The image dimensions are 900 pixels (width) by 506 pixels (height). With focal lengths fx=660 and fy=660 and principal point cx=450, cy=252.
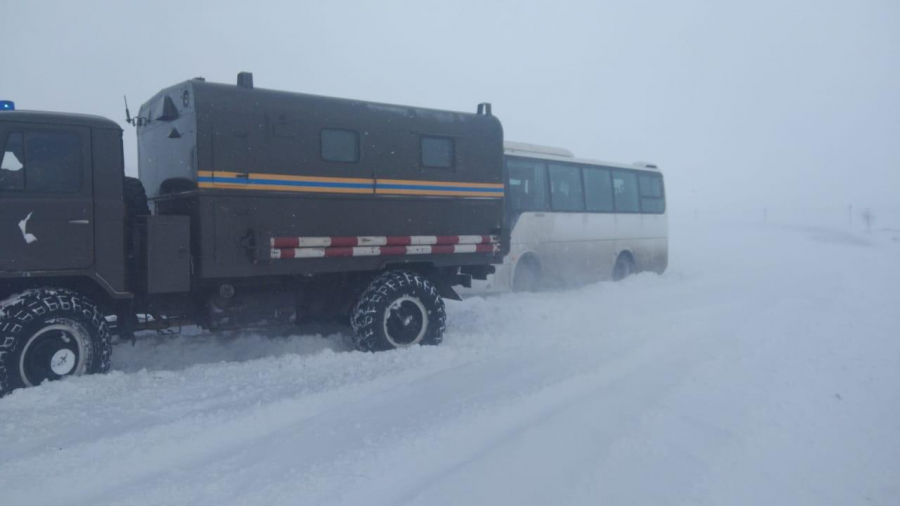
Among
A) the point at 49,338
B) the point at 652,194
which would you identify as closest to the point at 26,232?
the point at 49,338

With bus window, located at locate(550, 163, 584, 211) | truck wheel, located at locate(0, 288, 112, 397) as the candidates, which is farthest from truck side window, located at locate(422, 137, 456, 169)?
bus window, located at locate(550, 163, 584, 211)

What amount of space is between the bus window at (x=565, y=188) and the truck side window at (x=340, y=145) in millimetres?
8107

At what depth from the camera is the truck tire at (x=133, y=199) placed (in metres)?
6.93

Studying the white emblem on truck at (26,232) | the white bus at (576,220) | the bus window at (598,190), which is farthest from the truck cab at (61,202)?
the bus window at (598,190)

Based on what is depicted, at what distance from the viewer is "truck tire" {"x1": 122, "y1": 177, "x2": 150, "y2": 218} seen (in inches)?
273

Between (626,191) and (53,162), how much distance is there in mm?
14284

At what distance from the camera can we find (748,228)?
152ft

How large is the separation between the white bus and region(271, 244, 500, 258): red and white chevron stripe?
4.48 metres

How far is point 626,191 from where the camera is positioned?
1777cm

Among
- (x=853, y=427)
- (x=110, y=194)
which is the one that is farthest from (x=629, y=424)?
(x=110, y=194)

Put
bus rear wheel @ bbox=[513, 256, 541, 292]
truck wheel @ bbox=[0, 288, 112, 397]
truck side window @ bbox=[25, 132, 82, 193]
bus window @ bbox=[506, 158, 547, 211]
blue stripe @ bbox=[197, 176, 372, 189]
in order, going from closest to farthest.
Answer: truck wheel @ bbox=[0, 288, 112, 397], truck side window @ bbox=[25, 132, 82, 193], blue stripe @ bbox=[197, 176, 372, 189], bus window @ bbox=[506, 158, 547, 211], bus rear wheel @ bbox=[513, 256, 541, 292]

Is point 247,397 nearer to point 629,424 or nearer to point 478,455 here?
point 478,455

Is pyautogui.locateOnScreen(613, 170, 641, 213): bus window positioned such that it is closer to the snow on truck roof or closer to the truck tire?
the snow on truck roof

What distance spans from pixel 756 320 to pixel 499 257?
408 centimetres
